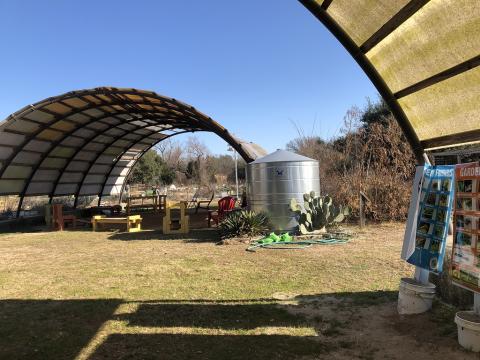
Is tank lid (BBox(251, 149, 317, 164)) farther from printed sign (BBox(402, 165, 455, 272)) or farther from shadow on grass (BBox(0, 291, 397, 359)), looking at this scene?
printed sign (BBox(402, 165, 455, 272))

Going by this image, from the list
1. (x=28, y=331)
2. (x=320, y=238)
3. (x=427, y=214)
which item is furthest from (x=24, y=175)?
(x=427, y=214)

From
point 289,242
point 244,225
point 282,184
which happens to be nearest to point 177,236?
point 244,225

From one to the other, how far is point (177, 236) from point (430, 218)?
9043 mm

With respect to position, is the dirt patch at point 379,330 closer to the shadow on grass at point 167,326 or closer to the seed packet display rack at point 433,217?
the shadow on grass at point 167,326

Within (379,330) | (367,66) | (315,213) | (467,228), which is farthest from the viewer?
(315,213)

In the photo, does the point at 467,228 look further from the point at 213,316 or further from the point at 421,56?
the point at 213,316

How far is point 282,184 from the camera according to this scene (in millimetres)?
11391

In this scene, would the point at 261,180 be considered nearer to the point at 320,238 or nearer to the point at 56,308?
the point at 320,238

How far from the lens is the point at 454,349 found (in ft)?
12.5

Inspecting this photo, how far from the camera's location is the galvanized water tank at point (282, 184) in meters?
11.3

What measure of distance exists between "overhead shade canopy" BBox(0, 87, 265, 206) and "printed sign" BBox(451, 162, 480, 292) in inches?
447

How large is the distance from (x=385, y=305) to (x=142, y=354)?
3028mm

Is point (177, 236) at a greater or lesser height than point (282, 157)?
lesser

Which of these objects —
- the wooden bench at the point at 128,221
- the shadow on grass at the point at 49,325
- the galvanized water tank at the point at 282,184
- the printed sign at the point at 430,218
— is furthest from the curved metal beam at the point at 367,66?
the wooden bench at the point at 128,221
